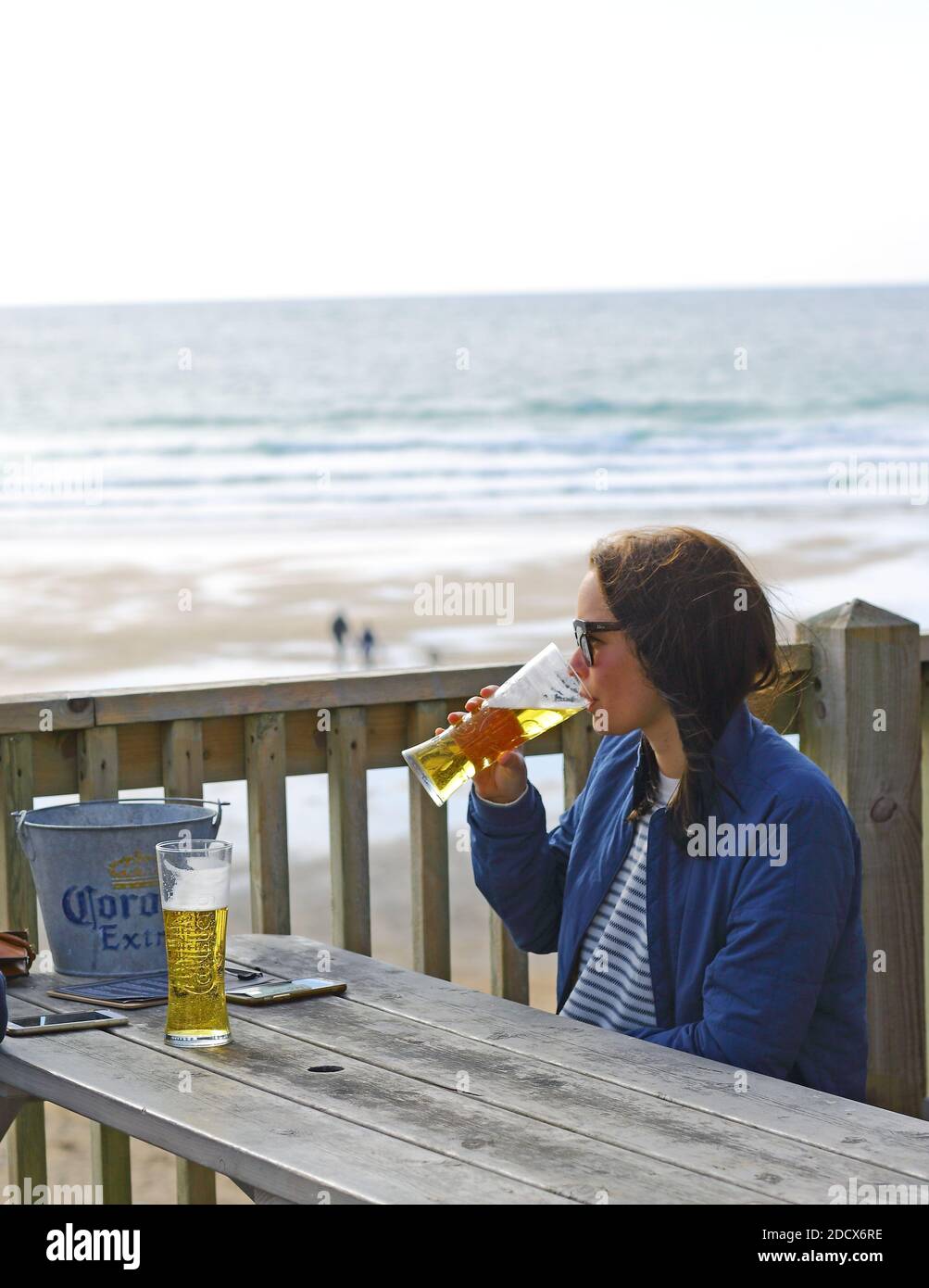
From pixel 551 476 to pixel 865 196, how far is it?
56.8 ft

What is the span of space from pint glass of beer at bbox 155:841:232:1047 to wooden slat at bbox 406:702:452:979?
1002mm

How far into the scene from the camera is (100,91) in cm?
3441

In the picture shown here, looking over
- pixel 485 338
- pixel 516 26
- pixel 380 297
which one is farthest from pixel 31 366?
pixel 380 297

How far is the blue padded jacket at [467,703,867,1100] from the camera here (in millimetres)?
1923

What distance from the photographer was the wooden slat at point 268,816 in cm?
272

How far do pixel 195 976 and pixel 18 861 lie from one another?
2.91ft

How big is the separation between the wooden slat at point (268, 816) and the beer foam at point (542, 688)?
0.78m

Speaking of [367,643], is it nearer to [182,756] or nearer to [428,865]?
[428,865]

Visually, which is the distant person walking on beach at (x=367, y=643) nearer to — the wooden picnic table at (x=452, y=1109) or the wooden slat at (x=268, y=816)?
the wooden slat at (x=268, y=816)

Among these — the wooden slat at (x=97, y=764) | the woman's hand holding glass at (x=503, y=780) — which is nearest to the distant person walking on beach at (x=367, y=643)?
the wooden slat at (x=97, y=764)

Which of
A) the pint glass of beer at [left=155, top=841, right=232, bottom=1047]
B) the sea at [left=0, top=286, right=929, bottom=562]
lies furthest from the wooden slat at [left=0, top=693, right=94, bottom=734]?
the sea at [left=0, top=286, right=929, bottom=562]

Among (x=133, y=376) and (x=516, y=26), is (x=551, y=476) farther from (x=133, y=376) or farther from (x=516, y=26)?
(x=133, y=376)

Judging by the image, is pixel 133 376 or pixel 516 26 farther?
pixel 133 376
